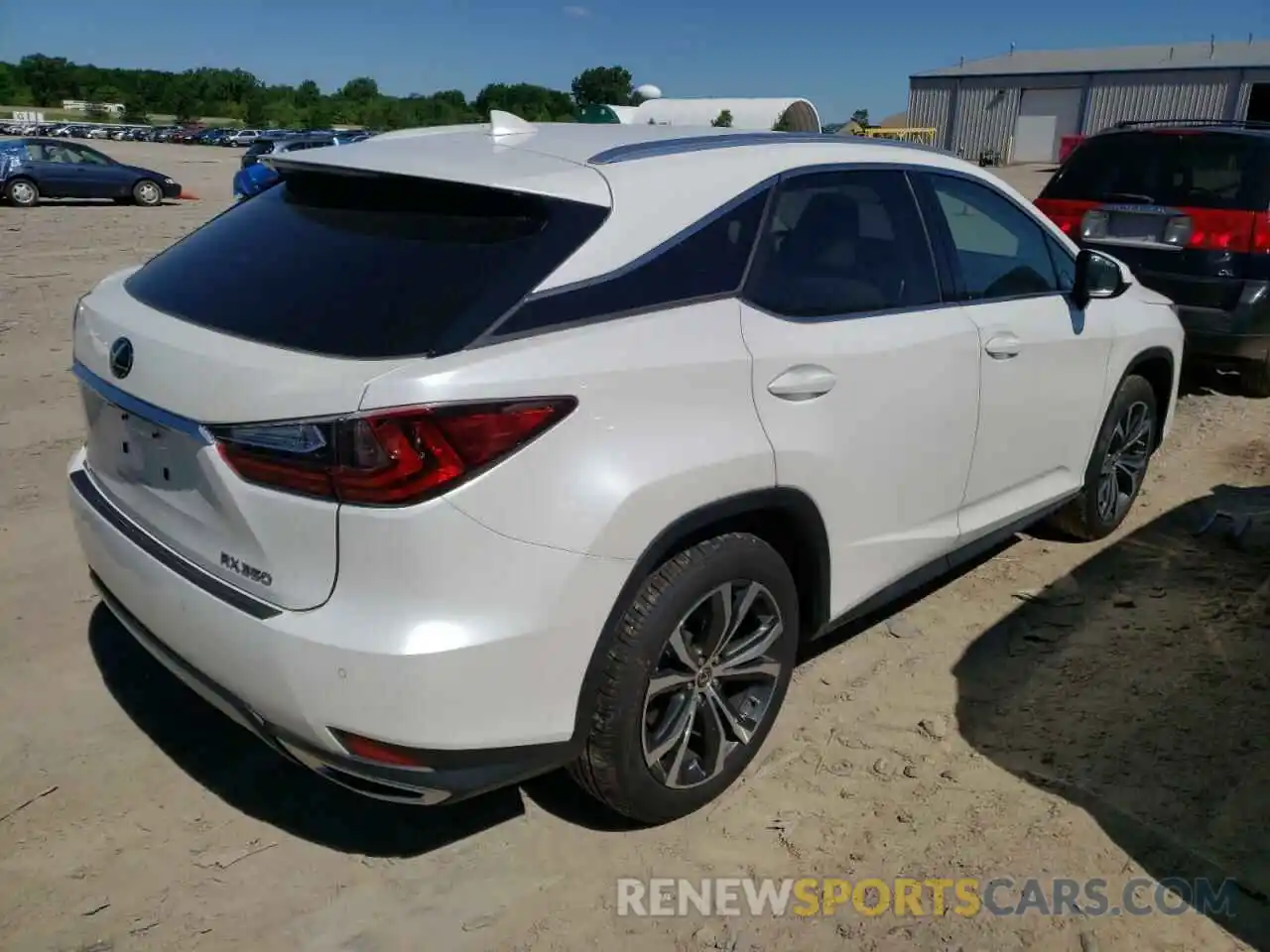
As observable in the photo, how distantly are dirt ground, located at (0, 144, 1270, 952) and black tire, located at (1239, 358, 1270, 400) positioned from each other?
10.6 feet

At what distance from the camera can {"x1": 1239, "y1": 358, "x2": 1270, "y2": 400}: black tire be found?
6.89 meters

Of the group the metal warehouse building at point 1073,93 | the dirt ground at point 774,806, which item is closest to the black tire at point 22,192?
the dirt ground at point 774,806

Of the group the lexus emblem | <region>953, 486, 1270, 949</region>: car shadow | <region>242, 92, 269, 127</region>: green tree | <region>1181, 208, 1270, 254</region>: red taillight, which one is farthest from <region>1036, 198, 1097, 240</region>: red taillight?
<region>242, 92, 269, 127</region>: green tree

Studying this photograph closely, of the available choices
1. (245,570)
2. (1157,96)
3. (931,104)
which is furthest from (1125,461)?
(931,104)

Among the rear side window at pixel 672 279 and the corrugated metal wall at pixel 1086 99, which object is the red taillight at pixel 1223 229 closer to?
the rear side window at pixel 672 279

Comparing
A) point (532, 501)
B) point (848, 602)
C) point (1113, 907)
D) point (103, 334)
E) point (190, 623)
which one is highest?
point (103, 334)

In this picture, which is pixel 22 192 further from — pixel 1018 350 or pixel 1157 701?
pixel 1157 701

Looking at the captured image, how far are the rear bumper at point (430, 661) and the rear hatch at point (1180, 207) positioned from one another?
5623mm

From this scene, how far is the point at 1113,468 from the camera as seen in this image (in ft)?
15.1

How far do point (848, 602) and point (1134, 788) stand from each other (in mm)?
948

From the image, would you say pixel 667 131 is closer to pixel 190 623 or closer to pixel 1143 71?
pixel 190 623

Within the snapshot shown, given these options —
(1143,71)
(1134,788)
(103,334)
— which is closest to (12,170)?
(103,334)

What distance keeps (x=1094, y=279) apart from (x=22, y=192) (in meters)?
21.6

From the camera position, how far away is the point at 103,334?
268 centimetres
